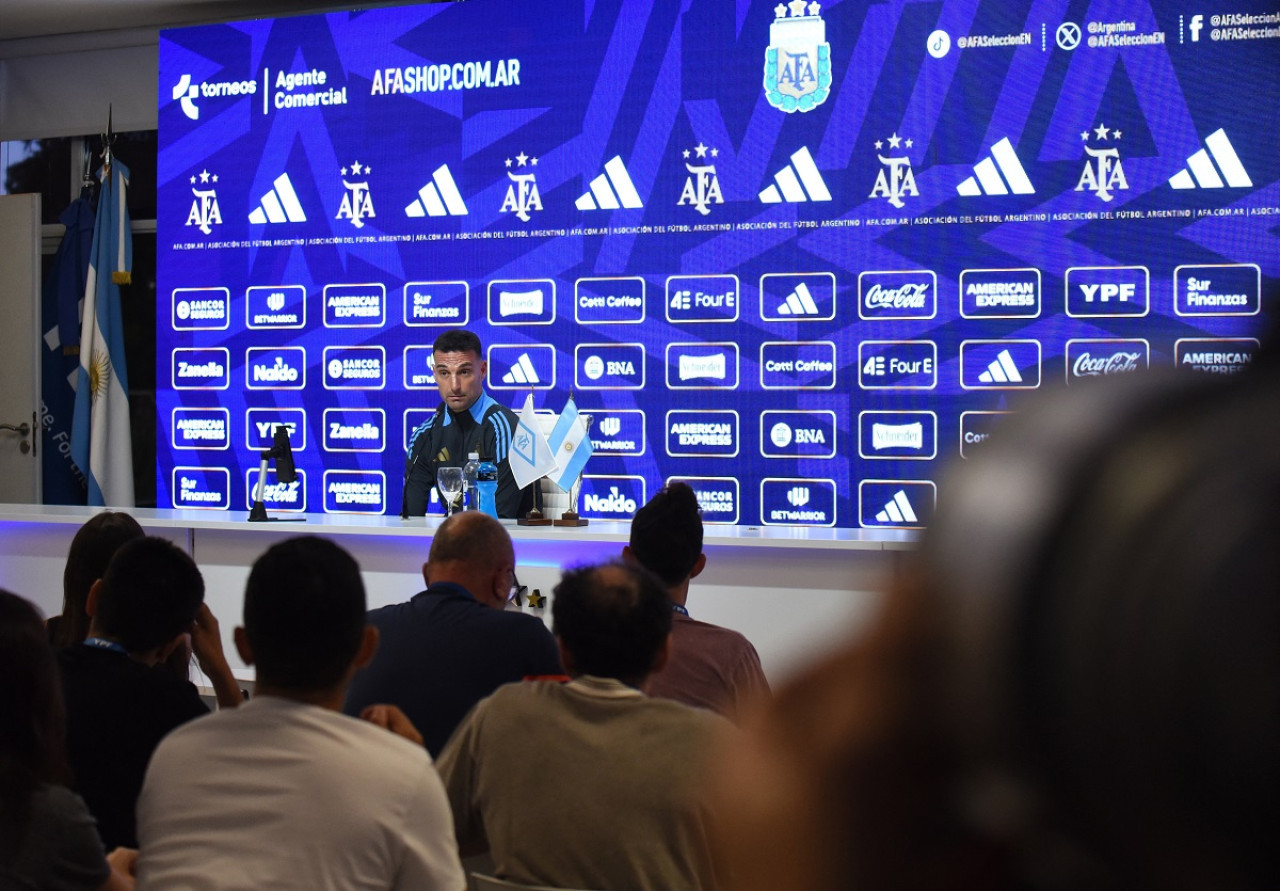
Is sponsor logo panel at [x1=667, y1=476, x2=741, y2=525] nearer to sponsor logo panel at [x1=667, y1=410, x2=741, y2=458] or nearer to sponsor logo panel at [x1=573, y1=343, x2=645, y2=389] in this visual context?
sponsor logo panel at [x1=667, y1=410, x2=741, y2=458]

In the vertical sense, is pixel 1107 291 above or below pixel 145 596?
above

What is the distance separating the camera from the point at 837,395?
5.02 m

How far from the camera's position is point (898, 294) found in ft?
16.3

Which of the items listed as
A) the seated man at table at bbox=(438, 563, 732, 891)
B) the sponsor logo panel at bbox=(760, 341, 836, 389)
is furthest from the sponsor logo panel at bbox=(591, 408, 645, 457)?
the seated man at table at bbox=(438, 563, 732, 891)

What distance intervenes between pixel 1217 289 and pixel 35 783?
15.1ft

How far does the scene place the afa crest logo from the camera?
5027mm

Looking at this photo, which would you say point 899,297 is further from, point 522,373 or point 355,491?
point 355,491

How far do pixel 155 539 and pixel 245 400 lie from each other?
4.05 metres

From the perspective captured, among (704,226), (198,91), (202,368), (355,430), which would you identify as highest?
(198,91)

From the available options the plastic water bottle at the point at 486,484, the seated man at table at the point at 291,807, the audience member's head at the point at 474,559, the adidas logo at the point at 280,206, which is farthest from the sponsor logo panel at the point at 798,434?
the seated man at table at the point at 291,807

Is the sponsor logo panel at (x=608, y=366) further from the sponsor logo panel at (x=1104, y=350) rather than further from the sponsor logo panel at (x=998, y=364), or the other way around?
the sponsor logo panel at (x=1104, y=350)

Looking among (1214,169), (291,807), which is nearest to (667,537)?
(291,807)

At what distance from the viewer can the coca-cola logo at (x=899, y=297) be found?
4938 mm

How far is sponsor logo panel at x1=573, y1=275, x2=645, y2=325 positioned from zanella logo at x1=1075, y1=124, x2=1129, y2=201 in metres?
1.89
